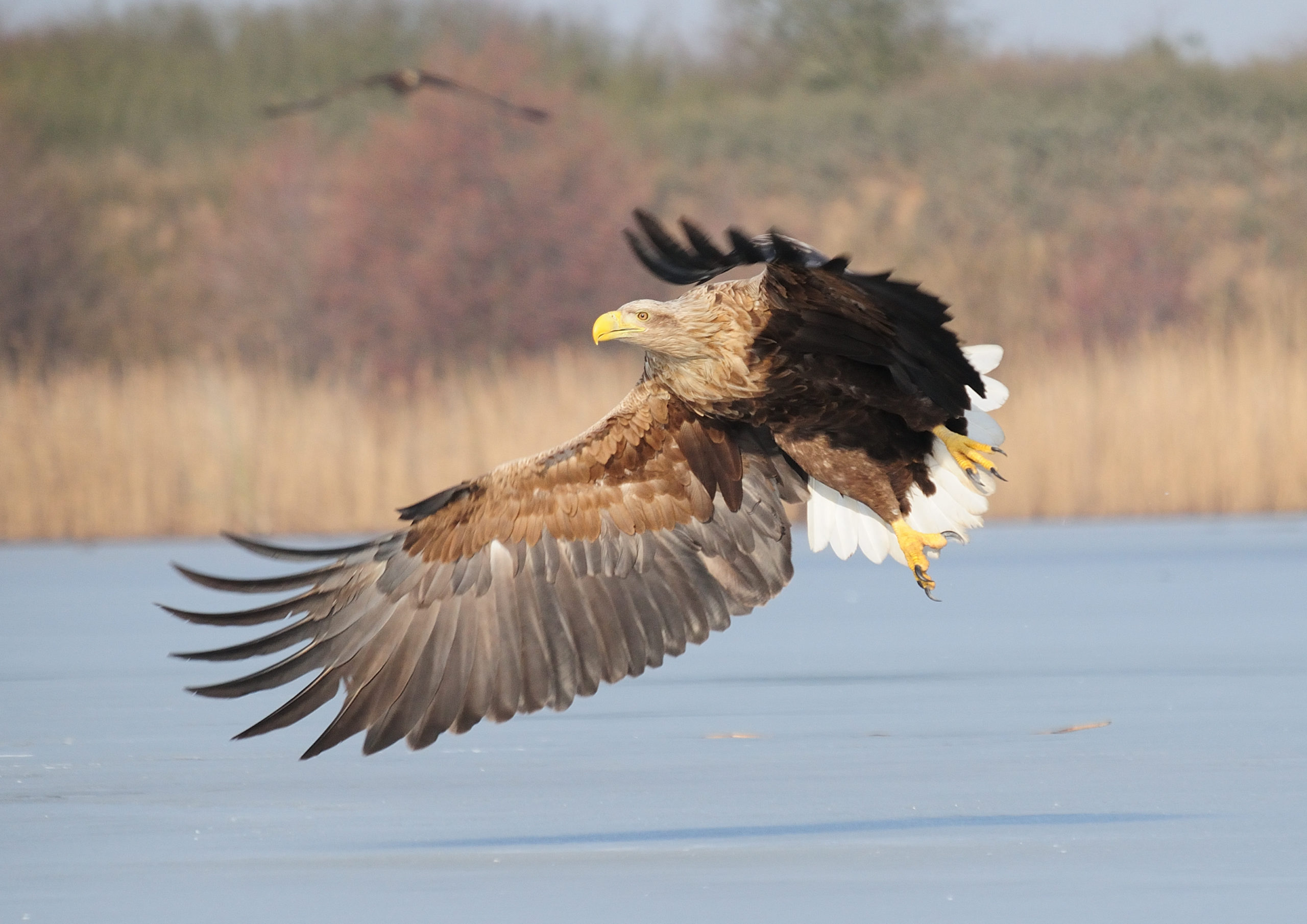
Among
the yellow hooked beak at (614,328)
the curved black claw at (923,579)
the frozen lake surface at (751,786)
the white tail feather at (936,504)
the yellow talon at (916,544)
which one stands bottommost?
the frozen lake surface at (751,786)

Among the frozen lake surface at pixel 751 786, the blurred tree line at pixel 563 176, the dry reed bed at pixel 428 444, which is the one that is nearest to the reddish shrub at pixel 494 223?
the blurred tree line at pixel 563 176

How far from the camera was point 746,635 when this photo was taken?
29.6 ft

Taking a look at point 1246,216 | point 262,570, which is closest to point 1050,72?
point 1246,216

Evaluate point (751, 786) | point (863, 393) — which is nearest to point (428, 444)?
point (863, 393)

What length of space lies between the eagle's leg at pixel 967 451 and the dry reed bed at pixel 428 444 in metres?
6.24

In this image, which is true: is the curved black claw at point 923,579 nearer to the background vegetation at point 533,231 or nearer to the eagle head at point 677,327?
the eagle head at point 677,327

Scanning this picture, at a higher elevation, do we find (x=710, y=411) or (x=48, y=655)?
(x=710, y=411)

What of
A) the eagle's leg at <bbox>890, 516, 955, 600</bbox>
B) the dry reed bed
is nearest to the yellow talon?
the eagle's leg at <bbox>890, 516, 955, 600</bbox>

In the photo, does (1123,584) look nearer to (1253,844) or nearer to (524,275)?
(1253,844)

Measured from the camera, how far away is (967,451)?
21.3 ft

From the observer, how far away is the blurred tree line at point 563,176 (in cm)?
2459

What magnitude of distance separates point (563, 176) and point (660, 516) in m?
18.6

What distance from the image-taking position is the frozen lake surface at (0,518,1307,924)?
4523 millimetres

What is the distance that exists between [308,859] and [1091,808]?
2.00m
